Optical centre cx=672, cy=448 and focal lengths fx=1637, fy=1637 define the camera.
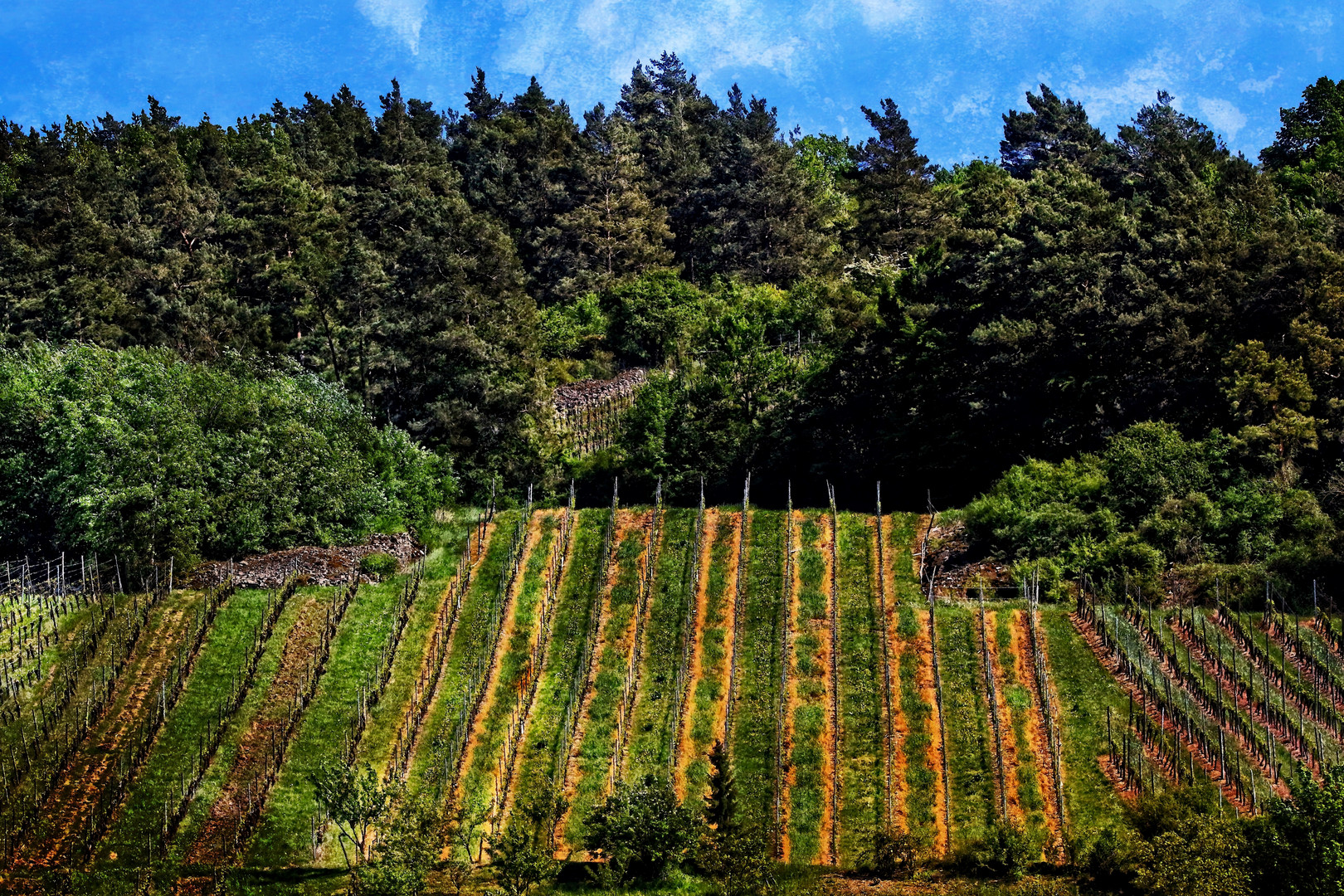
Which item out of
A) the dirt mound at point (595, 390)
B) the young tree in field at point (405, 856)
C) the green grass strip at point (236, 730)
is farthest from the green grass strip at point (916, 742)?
the dirt mound at point (595, 390)

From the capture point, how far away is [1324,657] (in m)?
36.2

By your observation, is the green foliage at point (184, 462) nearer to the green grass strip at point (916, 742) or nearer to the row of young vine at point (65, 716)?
the row of young vine at point (65, 716)

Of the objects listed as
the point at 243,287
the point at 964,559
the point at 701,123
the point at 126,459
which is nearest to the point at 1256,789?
the point at 964,559

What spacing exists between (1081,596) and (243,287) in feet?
145

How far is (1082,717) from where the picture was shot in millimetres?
35719

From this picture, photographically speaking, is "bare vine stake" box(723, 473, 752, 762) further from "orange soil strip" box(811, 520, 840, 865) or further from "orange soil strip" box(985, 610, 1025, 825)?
"orange soil strip" box(985, 610, 1025, 825)

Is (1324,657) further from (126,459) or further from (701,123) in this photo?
(701,123)

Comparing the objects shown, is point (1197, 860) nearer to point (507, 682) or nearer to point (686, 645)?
point (686, 645)

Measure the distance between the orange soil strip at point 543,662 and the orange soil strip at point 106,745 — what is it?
8543 mm

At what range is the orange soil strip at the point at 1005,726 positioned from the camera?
33.3 m

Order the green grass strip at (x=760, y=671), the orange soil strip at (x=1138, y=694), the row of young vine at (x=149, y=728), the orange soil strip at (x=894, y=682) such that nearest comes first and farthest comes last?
1. the orange soil strip at (x=1138, y=694)
2. the row of young vine at (x=149, y=728)
3. the orange soil strip at (x=894, y=682)
4. the green grass strip at (x=760, y=671)

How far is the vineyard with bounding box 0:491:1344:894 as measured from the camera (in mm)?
33281

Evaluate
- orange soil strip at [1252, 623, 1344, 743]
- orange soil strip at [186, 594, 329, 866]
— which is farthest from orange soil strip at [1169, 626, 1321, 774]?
orange soil strip at [186, 594, 329, 866]

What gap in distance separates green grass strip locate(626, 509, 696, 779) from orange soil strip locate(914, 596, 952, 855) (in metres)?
5.68
